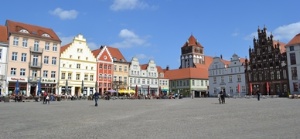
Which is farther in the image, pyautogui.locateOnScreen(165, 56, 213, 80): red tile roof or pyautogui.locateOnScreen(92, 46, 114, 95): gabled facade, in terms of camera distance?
pyautogui.locateOnScreen(165, 56, 213, 80): red tile roof

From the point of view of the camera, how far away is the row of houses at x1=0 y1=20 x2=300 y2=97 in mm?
51062

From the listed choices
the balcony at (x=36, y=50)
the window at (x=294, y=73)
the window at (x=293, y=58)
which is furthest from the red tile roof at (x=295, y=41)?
the balcony at (x=36, y=50)

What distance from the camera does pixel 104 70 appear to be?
6562cm

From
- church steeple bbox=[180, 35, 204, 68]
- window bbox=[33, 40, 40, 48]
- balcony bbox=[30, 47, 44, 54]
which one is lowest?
balcony bbox=[30, 47, 44, 54]

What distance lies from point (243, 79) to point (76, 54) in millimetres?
42451

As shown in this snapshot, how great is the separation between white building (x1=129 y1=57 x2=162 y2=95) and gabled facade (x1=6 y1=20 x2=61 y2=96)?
2230 cm

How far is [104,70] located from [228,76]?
33.7m

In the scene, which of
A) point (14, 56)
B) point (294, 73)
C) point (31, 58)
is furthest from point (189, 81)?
point (14, 56)

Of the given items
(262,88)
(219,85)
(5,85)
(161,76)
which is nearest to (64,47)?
(5,85)

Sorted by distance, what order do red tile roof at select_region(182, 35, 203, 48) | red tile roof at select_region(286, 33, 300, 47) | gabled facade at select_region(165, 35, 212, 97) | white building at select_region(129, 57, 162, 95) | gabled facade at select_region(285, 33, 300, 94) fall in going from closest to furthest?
gabled facade at select_region(285, 33, 300, 94) < red tile roof at select_region(286, 33, 300, 47) < white building at select_region(129, 57, 162, 95) < gabled facade at select_region(165, 35, 212, 97) < red tile roof at select_region(182, 35, 203, 48)

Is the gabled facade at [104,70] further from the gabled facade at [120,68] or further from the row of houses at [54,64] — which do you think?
the gabled facade at [120,68]

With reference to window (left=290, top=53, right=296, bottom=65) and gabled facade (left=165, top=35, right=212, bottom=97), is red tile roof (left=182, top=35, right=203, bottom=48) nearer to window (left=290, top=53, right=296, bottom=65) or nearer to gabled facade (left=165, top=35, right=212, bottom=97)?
gabled facade (left=165, top=35, right=212, bottom=97)

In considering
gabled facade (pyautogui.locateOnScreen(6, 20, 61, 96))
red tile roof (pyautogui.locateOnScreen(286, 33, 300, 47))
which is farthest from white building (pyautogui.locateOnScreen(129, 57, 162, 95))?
red tile roof (pyautogui.locateOnScreen(286, 33, 300, 47))

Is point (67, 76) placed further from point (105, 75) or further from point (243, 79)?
point (243, 79)
